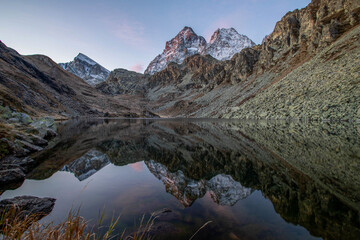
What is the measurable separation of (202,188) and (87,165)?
25.6 feet

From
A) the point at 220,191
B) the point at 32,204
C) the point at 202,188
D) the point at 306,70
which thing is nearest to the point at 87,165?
the point at 32,204

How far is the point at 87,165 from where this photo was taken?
1120 cm

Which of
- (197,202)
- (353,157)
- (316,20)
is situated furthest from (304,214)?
(316,20)

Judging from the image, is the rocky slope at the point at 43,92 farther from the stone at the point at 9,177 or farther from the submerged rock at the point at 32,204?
the submerged rock at the point at 32,204

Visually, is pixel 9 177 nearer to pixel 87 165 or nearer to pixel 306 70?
pixel 87 165

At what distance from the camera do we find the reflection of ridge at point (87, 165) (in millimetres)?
9546

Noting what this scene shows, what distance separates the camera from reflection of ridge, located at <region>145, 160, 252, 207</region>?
6.48 m

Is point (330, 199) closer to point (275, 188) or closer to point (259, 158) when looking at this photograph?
point (275, 188)

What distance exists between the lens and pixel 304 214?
5.14m

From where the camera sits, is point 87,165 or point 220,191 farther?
point 87,165

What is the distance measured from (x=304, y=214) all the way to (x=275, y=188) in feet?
6.30

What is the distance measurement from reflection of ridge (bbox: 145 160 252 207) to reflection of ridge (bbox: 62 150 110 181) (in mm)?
3769

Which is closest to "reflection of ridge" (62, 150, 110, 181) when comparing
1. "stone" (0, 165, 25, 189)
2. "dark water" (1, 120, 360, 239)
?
"dark water" (1, 120, 360, 239)

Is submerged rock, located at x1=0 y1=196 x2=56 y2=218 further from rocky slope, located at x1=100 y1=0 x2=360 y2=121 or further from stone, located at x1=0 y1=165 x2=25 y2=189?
rocky slope, located at x1=100 y1=0 x2=360 y2=121
